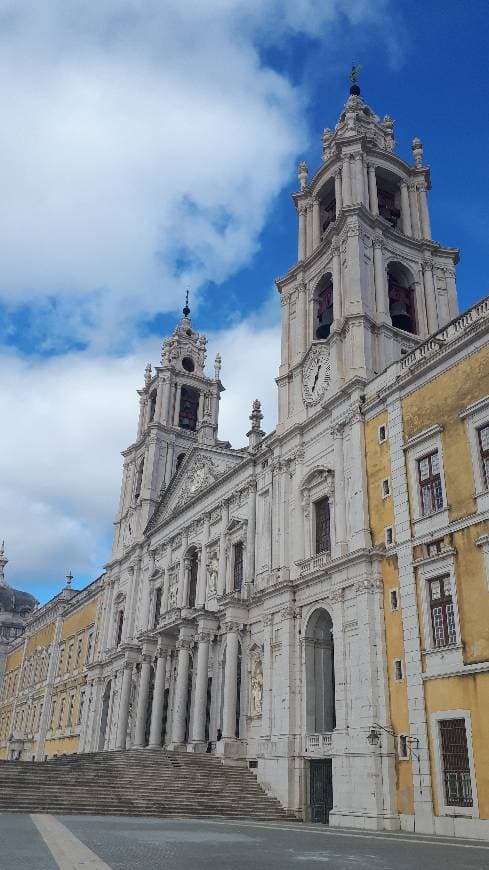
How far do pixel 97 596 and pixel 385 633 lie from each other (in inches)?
1280

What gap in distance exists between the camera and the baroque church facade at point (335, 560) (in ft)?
65.4

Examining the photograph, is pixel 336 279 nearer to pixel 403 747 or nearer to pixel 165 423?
pixel 403 747

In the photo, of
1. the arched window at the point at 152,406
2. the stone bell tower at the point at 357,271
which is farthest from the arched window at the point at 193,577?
the arched window at the point at 152,406

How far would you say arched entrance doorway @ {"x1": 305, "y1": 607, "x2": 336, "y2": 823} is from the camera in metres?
23.3

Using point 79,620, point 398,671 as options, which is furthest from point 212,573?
point 79,620

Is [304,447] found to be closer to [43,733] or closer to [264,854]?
[264,854]

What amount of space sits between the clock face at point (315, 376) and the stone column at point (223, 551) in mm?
7974

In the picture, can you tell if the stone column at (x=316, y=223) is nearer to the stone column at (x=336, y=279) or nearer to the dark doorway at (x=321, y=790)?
the stone column at (x=336, y=279)

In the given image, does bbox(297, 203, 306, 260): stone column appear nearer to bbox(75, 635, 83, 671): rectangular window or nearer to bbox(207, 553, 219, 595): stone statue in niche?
bbox(207, 553, 219, 595): stone statue in niche

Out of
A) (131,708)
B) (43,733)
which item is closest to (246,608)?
(131,708)

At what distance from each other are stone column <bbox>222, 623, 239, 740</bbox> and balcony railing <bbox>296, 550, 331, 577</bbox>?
4.81 metres

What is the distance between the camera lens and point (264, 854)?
36.8 ft

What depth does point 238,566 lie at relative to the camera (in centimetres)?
3328

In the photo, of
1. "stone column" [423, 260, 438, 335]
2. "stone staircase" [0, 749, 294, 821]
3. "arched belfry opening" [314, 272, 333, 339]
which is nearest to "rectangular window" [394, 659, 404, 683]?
"stone staircase" [0, 749, 294, 821]
